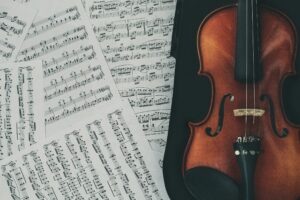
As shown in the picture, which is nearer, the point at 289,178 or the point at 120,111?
the point at 289,178

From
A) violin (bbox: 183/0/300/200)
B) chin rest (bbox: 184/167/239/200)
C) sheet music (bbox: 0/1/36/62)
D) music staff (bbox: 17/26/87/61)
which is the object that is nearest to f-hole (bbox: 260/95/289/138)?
violin (bbox: 183/0/300/200)

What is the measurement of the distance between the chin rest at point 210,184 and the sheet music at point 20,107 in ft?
1.42

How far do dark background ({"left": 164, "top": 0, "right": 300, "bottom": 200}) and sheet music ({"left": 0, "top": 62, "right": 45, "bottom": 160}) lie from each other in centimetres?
37

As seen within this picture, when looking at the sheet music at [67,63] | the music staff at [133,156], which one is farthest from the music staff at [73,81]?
the music staff at [133,156]

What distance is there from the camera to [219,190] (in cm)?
104

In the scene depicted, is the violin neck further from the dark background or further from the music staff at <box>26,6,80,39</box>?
the music staff at <box>26,6,80,39</box>

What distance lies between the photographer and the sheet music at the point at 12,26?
123cm

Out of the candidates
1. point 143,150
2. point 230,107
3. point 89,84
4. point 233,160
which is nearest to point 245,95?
point 230,107

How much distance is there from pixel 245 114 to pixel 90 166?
17.4 inches

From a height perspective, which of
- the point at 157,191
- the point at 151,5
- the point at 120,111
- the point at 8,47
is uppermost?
the point at 151,5

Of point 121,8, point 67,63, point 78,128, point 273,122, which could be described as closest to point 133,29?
point 121,8

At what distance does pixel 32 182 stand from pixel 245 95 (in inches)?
23.9

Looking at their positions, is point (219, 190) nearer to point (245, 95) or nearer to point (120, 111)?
point (245, 95)

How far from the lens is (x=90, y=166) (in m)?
1.20
